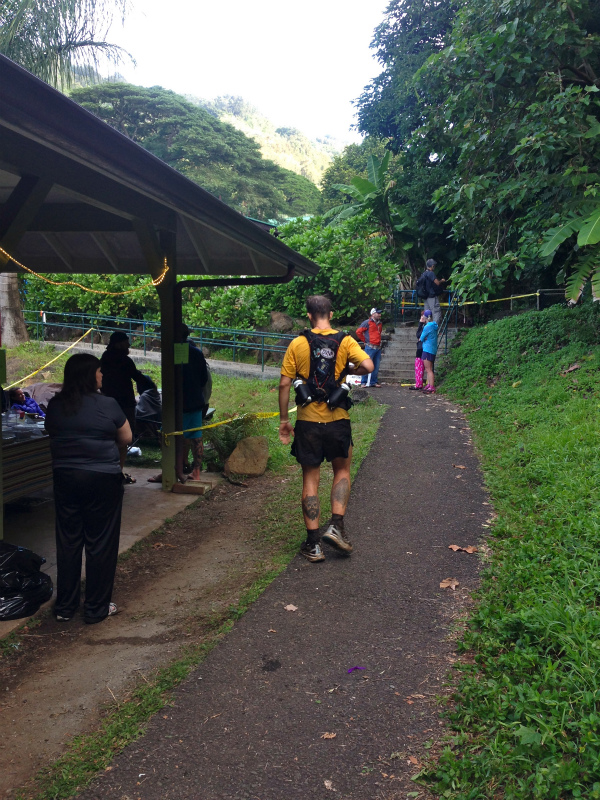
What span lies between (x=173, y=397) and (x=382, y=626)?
4.15 metres

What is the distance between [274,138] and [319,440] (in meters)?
116

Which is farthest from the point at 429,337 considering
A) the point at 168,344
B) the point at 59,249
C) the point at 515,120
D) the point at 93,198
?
the point at 93,198

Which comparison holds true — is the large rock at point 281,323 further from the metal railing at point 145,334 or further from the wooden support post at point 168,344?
the wooden support post at point 168,344

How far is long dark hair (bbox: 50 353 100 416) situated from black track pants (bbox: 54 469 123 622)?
44 centimetres

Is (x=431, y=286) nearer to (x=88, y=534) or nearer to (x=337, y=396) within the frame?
(x=337, y=396)

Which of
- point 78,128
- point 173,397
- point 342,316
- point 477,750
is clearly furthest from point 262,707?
point 342,316

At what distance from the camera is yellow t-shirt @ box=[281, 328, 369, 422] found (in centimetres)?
511

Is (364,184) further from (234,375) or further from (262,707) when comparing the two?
(262,707)

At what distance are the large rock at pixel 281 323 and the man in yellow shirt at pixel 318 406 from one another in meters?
12.2

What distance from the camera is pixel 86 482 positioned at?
14.2 ft

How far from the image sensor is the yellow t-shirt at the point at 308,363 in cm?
511

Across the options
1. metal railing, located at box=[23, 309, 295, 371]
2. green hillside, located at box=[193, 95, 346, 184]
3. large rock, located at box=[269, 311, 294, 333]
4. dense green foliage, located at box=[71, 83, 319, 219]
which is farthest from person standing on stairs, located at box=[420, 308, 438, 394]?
green hillside, located at box=[193, 95, 346, 184]

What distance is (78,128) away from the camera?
3.49 m

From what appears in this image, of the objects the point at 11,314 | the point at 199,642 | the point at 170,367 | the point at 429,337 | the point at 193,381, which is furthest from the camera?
the point at 11,314
